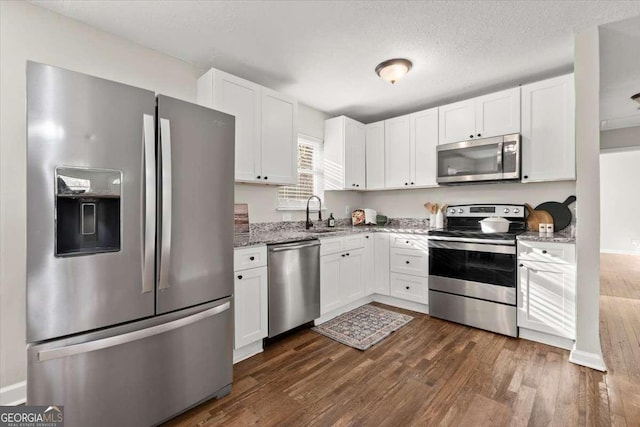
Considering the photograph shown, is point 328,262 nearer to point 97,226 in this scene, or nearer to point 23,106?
→ point 97,226

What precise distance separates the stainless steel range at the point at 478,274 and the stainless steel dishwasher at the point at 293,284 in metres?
1.33

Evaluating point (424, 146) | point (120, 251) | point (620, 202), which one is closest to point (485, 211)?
point (424, 146)

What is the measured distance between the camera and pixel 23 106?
185 centimetres

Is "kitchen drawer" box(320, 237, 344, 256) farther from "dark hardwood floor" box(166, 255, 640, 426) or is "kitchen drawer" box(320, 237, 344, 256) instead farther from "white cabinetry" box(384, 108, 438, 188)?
"white cabinetry" box(384, 108, 438, 188)

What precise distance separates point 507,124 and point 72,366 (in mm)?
3850

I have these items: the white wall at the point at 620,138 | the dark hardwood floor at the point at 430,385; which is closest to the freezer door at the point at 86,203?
the dark hardwood floor at the point at 430,385

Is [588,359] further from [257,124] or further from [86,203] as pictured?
[86,203]

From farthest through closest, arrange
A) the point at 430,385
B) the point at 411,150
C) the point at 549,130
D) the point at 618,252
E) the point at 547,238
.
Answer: the point at 618,252
the point at 411,150
the point at 549,130
the point at 547,238
the point at 430,385

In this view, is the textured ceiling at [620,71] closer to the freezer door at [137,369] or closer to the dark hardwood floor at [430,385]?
the dark hardwood floor at [430,385]

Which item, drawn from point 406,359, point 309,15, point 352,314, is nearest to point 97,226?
point 309,15

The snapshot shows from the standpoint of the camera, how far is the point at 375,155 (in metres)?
4.04

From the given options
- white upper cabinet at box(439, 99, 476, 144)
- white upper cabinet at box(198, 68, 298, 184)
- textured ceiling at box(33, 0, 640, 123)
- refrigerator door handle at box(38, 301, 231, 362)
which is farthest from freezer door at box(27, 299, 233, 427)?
white upper cabinet at box(439, 99, 476, 144)

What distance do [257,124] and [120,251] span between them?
175cm

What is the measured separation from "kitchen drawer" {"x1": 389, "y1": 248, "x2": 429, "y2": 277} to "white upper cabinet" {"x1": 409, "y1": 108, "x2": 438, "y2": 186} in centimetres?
90
